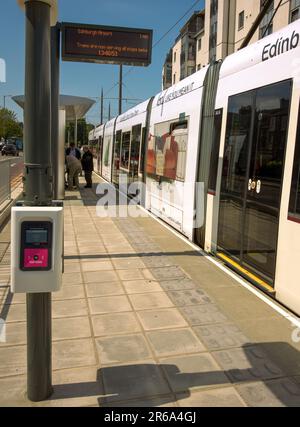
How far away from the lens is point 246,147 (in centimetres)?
536

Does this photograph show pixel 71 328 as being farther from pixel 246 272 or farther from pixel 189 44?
pixel 189 44

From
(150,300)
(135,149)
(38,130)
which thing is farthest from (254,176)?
(135,149)

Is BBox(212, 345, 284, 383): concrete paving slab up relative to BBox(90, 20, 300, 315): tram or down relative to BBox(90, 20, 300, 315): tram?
down

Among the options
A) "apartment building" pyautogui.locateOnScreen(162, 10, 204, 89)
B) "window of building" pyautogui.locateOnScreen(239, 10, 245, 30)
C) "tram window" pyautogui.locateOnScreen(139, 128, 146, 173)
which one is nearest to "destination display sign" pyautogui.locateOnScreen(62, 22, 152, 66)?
"tram window" pyautogui.locateOnScreen(139, 128, 146, 173)

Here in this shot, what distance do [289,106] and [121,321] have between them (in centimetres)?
274

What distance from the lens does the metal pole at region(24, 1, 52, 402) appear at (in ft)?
8.21

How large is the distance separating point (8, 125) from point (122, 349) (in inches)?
3413

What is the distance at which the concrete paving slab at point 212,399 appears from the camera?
2.87 m

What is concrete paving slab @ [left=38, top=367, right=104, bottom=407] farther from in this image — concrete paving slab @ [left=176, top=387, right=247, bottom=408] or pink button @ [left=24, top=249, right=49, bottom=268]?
pink button @ [left=24, top=249, right=49, bottom=268]

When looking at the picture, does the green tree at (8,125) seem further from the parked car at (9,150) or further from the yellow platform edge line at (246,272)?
the yellow platform edge line at (246,272)

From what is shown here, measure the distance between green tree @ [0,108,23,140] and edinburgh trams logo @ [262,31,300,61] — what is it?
7810 centimetres

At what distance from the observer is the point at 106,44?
19.2ft
